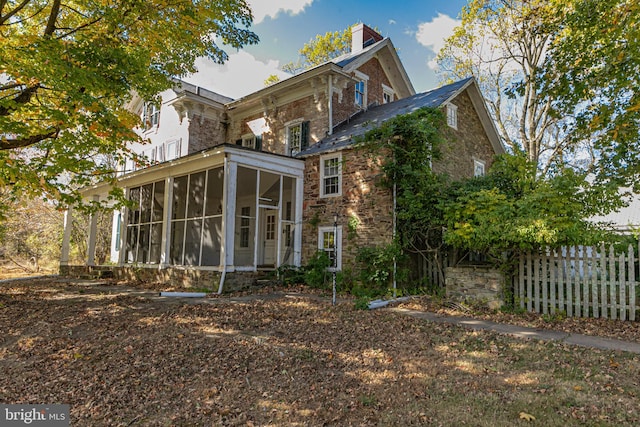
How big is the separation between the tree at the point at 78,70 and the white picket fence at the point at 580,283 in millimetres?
10012

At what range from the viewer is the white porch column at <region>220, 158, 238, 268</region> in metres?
10.4

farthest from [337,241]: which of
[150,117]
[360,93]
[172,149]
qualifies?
[150,117]

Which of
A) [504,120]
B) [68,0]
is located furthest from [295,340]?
[504,120]

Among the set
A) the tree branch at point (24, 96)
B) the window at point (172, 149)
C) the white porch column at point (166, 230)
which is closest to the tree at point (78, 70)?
the tree branch at point (24, 96)

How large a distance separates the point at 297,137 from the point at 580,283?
1113cm

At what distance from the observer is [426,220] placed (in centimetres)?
986

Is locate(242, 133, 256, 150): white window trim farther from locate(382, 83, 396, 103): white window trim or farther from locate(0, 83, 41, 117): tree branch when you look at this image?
locate(0, 83, 41, 117): tree branch

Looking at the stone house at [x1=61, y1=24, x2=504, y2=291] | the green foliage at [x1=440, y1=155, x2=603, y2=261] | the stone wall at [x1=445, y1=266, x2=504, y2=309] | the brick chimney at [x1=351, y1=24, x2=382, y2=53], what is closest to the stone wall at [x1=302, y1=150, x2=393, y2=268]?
the stone house at [x1=61, y1=24, x2=504, y2=291]

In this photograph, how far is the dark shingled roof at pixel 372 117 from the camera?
12.5 m

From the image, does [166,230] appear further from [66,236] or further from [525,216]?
[525,216]

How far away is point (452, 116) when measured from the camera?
14.3 m

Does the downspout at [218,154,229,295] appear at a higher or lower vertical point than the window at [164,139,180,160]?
lower

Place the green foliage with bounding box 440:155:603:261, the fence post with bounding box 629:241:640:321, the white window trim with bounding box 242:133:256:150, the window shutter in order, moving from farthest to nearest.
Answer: the white window trim with bounding box 242:133:256:150 → the window shutter → the green foliage with bounding box 440:155:603:261 → the fence post with bounding box 629:241:640:321

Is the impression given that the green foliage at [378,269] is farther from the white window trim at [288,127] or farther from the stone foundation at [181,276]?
the white window trim at [288,127]
